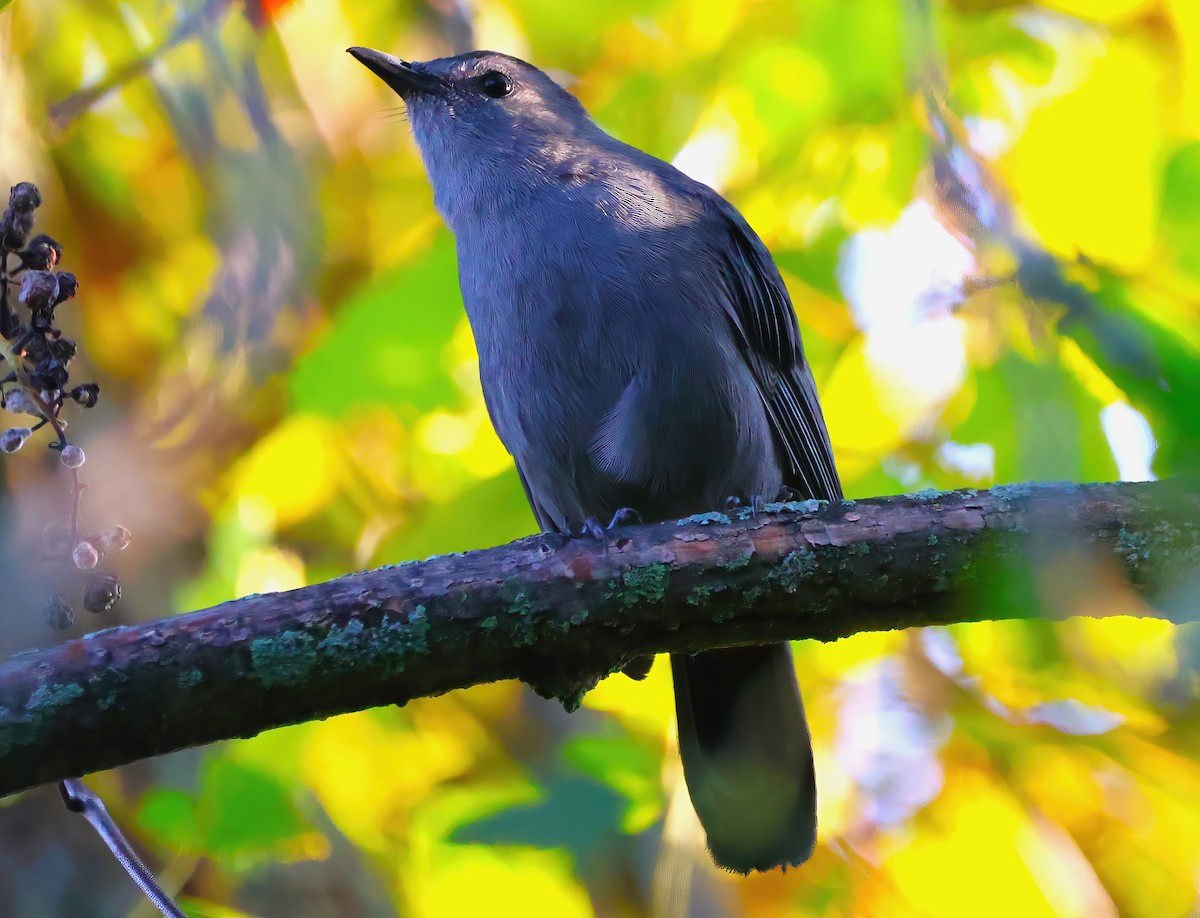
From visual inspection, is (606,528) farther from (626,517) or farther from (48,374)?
(48,374)

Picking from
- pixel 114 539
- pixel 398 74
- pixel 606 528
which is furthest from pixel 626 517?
pixel 398 74

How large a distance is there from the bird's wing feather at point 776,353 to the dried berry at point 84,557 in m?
2.12

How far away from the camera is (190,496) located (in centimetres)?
397

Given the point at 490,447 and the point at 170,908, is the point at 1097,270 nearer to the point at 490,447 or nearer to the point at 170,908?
the point at 170,908

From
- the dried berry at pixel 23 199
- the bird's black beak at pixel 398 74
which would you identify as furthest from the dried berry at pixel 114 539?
the bird's black beak at pixel 398 74

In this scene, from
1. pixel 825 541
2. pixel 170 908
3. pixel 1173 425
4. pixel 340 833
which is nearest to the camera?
pixel 1173 425

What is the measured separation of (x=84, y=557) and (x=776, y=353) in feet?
7.71

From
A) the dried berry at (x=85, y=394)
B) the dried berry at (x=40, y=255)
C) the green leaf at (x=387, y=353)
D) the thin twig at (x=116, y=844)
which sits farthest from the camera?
the green leaf at (x=387, y=353)

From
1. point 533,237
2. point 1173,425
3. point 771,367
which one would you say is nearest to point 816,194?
point 771,367

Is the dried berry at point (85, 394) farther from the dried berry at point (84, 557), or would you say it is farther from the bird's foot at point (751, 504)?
the bird's foot at point (751, 504)

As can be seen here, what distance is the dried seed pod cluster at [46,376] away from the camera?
203 cm

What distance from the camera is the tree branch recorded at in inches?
85.4

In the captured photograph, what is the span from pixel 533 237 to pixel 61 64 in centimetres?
215

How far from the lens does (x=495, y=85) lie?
4203mm
